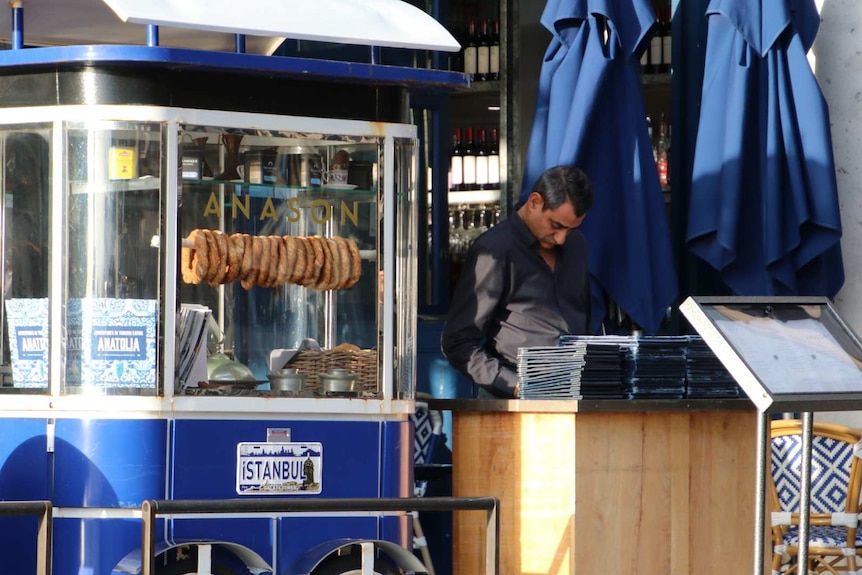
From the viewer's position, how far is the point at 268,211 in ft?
16.8

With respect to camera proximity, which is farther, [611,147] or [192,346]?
[611,147]

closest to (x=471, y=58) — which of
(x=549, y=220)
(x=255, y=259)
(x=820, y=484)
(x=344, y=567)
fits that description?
(x=549, y=220)

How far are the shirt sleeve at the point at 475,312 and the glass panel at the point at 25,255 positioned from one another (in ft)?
4.70

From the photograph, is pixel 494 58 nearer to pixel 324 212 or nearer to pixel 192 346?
pixel 324 212

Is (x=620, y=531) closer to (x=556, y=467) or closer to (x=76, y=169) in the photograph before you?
(x=556, y=467)

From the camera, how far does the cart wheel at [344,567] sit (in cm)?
486

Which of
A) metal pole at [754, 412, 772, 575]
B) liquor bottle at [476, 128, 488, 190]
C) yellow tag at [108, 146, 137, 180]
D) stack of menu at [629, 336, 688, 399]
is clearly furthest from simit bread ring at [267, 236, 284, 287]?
liquor bottle at [476, 128, 488, 190]

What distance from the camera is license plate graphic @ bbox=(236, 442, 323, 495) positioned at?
479cm

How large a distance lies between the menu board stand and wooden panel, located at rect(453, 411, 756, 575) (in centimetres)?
57

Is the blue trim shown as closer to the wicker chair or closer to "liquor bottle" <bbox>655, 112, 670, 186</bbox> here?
the wicker chair

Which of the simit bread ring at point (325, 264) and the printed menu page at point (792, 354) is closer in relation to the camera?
the printed menu page at point (792, 354)

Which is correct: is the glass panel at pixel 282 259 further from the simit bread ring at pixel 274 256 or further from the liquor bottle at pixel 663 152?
the liquor bottle at pixel 663 152

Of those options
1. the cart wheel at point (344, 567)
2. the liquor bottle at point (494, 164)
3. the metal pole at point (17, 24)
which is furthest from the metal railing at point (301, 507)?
the liquor bottle at point (494, 164)

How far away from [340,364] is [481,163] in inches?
139
